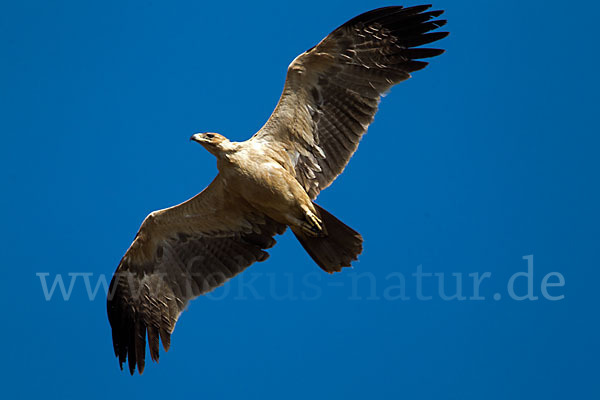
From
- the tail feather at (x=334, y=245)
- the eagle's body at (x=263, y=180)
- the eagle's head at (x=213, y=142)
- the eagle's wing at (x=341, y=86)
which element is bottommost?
the tail feather at (x=334, y=245)

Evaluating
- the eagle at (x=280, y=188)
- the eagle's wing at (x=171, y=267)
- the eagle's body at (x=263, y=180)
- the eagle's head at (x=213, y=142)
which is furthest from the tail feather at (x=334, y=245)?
the eagle's head at (x=213, y=142)

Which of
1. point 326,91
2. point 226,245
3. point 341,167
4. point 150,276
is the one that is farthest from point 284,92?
point 150,276

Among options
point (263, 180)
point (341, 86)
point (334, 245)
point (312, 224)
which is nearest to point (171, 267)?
point (263, 180)

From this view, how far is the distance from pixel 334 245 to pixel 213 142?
2033 mm

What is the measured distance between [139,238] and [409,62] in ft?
14.2

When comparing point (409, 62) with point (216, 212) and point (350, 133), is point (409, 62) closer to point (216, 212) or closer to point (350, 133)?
point (350, 133)

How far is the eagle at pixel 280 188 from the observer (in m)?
10.0

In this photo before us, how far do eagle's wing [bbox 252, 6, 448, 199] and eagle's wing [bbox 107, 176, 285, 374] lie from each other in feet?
3.66

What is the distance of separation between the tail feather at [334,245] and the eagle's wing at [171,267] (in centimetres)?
84

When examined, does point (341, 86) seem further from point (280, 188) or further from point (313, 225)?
point (313, 225)

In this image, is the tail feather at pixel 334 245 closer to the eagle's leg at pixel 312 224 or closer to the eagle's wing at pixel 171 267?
the eagle's leg at pixel 312 224

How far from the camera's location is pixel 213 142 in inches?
385

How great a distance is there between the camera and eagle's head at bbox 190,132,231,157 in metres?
9.78

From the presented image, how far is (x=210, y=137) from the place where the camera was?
9.86 m
